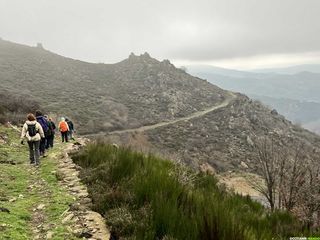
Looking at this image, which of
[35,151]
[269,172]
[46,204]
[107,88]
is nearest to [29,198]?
[46,204]

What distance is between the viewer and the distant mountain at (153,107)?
45625mm

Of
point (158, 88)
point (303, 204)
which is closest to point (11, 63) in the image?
point (158, 88)

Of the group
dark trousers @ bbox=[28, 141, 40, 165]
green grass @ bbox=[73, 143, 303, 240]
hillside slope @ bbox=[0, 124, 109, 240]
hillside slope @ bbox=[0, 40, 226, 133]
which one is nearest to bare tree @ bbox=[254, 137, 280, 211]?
green grass @ bbox=[73, 143, 303, 240]

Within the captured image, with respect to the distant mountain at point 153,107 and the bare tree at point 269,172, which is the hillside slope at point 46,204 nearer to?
the bare tree at point 269,172

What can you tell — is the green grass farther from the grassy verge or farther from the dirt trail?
the grassy verge

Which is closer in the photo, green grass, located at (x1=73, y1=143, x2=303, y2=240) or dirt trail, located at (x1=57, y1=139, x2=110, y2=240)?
green grass, located at (x1=73, y1=143, x2=303, y2=240)

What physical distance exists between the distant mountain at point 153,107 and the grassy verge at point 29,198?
18.5m

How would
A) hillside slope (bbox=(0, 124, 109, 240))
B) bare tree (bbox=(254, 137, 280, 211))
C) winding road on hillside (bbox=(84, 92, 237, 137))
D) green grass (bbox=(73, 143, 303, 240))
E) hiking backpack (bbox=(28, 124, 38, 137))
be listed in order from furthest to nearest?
winding road on hillside (bbox=(84, 92, 237, 137)), bare tree (bbox=(254, 137, 280, 211)), hiking backpack (bbox=(28, 124, 38, 137)), hillside slope (bbox=(0, 124, 109, 240)), green grass (bbox=(73, 143, 303, 240))

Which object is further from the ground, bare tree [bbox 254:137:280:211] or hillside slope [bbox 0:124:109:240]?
hillside slope [bbox 0:124:109:240]

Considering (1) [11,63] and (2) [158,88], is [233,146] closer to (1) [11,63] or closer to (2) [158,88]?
(2) [158,88]

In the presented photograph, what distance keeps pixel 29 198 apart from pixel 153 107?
55.0 meters

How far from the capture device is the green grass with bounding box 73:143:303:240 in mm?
5074

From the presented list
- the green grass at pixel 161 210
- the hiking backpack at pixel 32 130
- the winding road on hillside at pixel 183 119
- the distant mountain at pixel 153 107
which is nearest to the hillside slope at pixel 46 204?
the green grass at pixel 161 210

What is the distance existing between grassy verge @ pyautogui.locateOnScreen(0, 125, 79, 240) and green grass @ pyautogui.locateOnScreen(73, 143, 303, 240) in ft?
2.31
